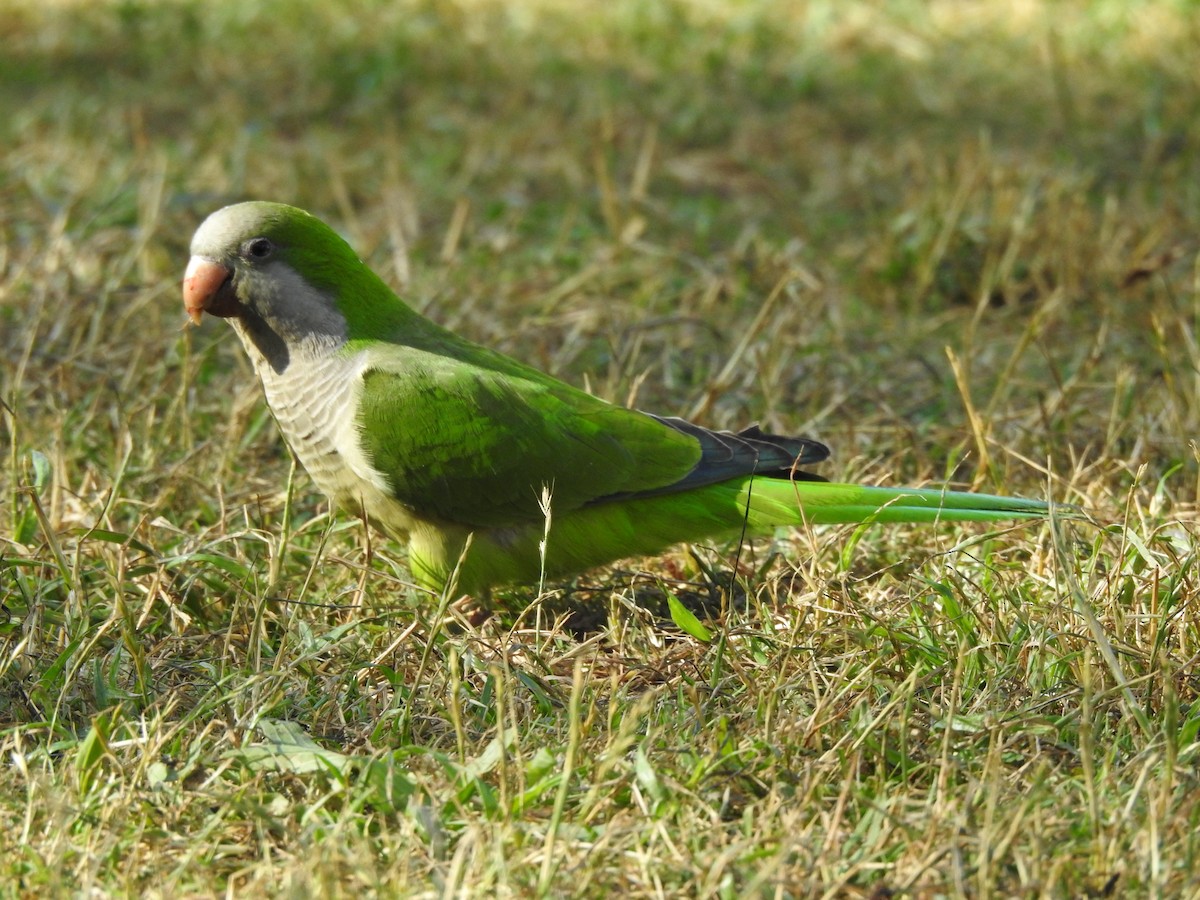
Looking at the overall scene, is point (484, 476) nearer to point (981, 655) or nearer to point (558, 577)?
point (558, 577)

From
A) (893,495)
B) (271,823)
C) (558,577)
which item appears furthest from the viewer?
(558,577)

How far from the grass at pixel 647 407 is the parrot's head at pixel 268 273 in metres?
0.44

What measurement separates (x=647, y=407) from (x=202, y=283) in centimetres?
141

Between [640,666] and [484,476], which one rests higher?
[484,476]

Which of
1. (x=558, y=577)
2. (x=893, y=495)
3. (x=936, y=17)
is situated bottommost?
(x=558, y=577)

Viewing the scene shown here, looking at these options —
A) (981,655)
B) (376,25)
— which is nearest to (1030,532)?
Result: (981,655)

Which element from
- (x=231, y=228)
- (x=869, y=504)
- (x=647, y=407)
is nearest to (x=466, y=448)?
(x=231, y=228)

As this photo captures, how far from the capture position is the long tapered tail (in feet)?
9.29

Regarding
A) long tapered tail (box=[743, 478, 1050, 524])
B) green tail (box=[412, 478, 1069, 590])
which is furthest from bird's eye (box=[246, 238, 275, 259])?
long tapered tail (box=[743, 478, 1050, 524])

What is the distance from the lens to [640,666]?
2650 mm

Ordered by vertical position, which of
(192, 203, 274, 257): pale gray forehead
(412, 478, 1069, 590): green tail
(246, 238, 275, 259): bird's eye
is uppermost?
(192, 203, 274, 257): pale gray forehead

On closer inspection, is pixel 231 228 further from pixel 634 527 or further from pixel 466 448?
pixel 634 527

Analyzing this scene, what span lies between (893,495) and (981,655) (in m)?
0.45

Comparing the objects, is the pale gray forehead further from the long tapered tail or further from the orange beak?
the long tapered tail
